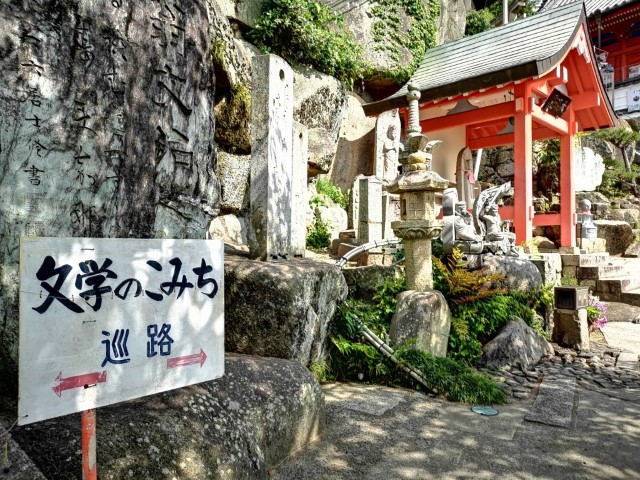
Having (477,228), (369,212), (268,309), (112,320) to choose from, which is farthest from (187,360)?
(369,212)

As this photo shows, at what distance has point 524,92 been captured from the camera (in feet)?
30.7

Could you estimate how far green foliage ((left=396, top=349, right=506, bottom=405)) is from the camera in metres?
4.21

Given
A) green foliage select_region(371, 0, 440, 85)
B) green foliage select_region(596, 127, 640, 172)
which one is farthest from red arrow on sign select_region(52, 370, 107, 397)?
green foliage select_region(596, 127, 640, 172)

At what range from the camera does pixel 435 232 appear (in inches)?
220

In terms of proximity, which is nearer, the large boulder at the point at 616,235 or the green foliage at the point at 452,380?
the green foliage at the point at 452,380

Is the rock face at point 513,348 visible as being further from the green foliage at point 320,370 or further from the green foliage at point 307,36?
the green foliage at point 307,36

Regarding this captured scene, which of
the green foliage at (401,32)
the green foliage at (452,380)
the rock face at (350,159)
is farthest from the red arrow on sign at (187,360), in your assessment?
the green foliage at (401,32)

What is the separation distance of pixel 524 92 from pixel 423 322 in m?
6.74

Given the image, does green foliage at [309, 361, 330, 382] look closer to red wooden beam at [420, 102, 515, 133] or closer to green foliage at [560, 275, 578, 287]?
green foliage at [560, 275, 578, 287]

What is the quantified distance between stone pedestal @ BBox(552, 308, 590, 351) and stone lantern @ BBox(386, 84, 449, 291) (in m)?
2.41

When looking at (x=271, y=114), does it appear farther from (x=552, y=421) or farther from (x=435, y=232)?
(x=552, y=421)

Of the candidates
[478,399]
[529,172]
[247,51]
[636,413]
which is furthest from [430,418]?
[247,51]

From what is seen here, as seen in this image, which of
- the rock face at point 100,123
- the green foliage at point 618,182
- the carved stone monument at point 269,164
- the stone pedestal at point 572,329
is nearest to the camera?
the rock face at point 100,123

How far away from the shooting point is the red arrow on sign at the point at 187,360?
6.42 feet
